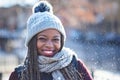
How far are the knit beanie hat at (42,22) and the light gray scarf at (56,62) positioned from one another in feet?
0.46

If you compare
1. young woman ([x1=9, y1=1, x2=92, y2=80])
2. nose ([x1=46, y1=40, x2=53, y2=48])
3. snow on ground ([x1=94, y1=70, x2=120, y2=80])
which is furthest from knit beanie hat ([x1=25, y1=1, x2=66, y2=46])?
snow on ground ([x1=94, y1=70, x2=120, y2=80])

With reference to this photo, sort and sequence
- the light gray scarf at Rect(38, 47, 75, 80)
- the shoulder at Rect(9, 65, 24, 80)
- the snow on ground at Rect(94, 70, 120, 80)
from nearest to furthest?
the light gray scarf at Rect(38, 47, 75, 80)
the shoulder at Rect(9, 65, 24, 80)
the snow on ground at Rect(94, 70, 120, 80)

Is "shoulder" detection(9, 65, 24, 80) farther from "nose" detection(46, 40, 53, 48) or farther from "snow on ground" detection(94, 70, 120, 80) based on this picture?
"snow on ground" detection(94, 70, 120, 80)

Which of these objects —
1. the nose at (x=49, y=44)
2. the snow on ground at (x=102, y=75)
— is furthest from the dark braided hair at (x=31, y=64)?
the snow on ground at (x=102, y=75)

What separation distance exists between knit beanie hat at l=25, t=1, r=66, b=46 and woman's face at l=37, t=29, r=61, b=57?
0.13 feet

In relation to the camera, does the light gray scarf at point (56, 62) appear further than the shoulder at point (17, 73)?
No

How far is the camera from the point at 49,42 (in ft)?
13.3

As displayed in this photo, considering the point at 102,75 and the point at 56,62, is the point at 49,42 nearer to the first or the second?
the point at 56,62

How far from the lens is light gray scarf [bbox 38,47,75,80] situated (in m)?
4.04

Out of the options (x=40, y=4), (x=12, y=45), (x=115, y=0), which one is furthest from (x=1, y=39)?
(x=40, y=4)

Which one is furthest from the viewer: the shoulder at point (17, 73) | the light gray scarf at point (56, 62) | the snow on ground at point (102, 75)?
the snow on ground at point (102, 75)

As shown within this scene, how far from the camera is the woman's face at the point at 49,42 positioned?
4.06m

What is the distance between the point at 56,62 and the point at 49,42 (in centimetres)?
16

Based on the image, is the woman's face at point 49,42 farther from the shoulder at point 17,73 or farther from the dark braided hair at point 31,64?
the shoulder at point 17,73
